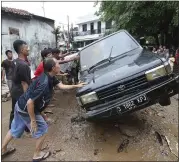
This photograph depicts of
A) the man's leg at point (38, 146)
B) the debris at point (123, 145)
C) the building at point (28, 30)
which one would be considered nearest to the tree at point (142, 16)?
the building at point (28, 30)

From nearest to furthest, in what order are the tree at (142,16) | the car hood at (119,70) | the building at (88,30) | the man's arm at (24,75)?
the car hood at (119,70)
the man's arm at (24,75)
the tree at (142,16)
the building at (88,30)

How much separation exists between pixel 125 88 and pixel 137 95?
207mm

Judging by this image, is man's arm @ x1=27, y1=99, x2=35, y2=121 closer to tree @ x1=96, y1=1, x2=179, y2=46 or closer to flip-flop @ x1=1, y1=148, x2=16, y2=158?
flip-flop @ x1=1, y1=148, x2=16, y2=158

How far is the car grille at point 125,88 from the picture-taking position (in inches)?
155

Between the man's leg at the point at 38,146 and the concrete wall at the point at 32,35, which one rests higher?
the concrete wall at the point at 32,35

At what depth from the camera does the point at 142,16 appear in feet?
54.3

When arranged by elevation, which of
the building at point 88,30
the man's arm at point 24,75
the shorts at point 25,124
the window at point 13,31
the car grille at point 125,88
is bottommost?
the shorts at point 25,124

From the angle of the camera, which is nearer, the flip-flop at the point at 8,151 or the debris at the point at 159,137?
the flip-flop at the point at 8,151

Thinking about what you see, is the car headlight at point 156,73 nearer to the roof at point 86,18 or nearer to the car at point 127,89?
the car at point 127,89

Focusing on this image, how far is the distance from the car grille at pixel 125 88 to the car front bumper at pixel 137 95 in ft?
0.30

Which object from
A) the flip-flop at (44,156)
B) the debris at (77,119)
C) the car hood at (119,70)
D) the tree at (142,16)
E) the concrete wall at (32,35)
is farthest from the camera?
the tree at (142,16)

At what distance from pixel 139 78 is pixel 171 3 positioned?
10132 millimetres

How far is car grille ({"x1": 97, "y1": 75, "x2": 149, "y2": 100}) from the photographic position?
12.9ft

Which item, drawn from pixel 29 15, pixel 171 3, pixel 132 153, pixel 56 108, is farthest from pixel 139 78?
pixel 29 15
